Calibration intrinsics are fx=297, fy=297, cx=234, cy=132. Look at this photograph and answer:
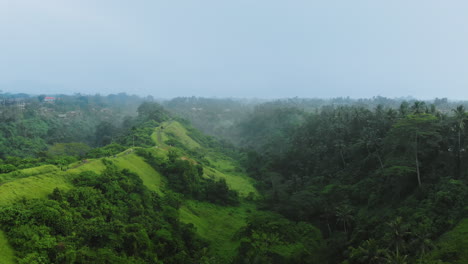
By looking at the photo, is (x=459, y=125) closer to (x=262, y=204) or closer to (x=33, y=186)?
(x=262, y=204)

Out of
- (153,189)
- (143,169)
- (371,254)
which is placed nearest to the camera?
(371,254)

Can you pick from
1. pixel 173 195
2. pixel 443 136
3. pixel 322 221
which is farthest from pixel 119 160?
pixel 443 136

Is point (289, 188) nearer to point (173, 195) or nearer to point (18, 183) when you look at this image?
point (173, 195)

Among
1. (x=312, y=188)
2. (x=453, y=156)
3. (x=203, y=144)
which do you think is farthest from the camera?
(x=203, y=144)

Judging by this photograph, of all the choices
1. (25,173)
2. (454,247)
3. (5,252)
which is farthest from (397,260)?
(25,173)

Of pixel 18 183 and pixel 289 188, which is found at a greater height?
pixel 18 183

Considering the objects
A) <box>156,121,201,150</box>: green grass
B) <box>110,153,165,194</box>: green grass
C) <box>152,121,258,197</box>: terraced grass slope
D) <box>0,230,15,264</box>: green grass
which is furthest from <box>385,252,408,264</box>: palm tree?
<box>156,121,201,150</box>: green grass
